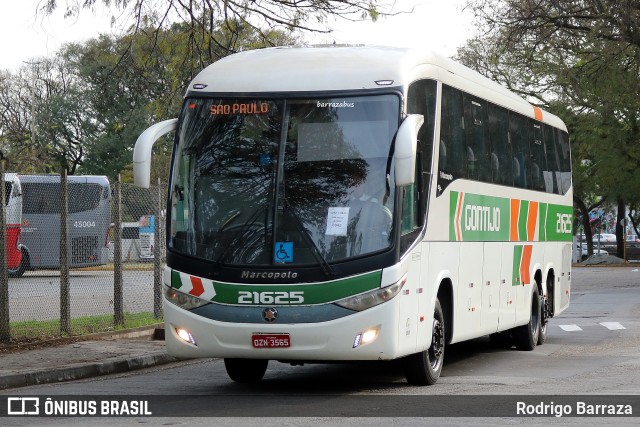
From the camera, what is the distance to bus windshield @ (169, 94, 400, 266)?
12.2 m

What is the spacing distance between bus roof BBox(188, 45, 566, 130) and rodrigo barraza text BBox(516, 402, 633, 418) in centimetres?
343

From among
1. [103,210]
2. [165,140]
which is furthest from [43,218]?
[165,140]

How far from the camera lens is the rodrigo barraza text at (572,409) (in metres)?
10.7

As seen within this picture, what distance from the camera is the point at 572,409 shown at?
36.0 feet

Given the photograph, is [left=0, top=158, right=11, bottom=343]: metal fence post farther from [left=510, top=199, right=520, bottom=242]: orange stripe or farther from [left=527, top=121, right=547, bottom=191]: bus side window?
[left=527, top=121, right=547, bottom=191]: bus side window

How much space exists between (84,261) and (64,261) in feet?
4.31

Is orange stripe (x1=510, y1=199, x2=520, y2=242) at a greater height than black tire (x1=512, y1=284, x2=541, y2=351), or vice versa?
orange stripe (x1=510, y1=199, x2=520, y2=242)

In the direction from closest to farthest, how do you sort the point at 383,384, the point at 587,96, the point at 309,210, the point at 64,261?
the point at 309,210, the point at 383,384, the point at 64,261, the point at 587,96

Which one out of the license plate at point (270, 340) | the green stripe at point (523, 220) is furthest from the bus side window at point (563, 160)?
the license plate at point (270, 340)

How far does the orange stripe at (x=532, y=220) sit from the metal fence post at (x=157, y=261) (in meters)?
5.75

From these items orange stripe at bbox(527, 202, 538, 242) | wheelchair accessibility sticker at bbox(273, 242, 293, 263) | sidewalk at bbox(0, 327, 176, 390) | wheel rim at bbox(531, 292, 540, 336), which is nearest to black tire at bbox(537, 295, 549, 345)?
wheel rim at bbox(531, 292, 540, 336)

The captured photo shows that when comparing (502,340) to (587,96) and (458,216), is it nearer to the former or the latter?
(458,216)

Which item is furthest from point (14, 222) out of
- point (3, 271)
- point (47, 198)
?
point (3, 271)

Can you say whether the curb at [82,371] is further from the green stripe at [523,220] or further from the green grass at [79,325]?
the green stripe at [523,220]
